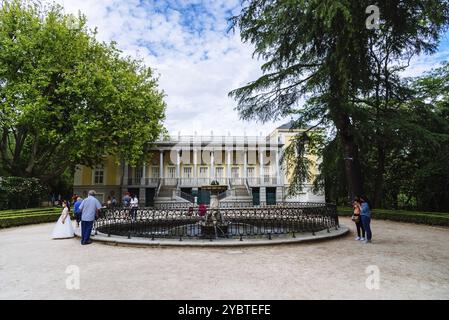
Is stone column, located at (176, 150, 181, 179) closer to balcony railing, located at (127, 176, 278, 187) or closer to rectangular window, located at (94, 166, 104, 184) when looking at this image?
balcony railing, located at (127, 176, 278, 187)

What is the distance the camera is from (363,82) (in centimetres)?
779

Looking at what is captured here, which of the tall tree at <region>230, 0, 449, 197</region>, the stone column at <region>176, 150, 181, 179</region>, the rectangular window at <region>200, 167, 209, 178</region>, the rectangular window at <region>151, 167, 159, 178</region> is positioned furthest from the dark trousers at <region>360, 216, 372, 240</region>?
the rectangular window at <region>151, 167, 159, 178</region>

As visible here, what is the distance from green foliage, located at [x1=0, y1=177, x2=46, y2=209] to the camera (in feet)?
61.3

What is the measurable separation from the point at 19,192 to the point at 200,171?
22791 millimetres

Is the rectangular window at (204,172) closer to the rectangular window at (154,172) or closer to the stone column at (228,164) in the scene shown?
the stone column at (228,164)

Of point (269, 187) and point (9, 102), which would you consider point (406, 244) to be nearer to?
point (9, 102)

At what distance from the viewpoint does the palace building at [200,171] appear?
1428 inches

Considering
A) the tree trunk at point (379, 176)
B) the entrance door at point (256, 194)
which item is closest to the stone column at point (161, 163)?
the entrance door at point (256, 194)

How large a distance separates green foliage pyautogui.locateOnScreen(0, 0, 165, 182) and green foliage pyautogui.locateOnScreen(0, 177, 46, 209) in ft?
5.34

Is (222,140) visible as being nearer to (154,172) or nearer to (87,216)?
(154,172)

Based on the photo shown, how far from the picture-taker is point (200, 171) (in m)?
39.4

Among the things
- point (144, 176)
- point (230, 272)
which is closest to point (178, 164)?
point (144, 176)

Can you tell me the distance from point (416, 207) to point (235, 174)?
2193cm

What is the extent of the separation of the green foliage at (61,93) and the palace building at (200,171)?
12.5m
